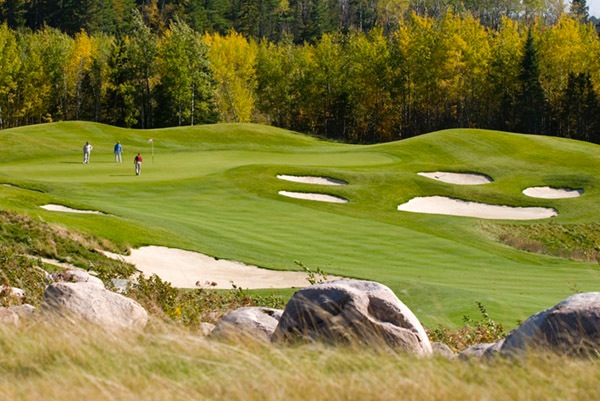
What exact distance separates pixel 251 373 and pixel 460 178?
133 ft

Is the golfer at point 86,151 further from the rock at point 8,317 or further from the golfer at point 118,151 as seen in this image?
the rock at point 8,317

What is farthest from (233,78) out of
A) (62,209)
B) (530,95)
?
(62,209)

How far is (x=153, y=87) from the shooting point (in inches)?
3654

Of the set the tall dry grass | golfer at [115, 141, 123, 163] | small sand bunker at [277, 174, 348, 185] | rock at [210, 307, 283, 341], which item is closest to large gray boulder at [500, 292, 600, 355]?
the tall dry grass

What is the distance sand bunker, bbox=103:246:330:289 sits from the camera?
21938 millimetres

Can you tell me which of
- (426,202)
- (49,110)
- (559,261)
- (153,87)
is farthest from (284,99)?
(559,261)

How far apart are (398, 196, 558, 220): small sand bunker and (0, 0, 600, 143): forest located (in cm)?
5224

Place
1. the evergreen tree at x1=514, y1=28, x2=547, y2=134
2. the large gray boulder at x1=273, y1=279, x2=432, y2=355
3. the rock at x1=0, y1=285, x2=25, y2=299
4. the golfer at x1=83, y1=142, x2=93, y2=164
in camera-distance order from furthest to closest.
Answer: the evergreen tree at x1=514, y1=28, x2=547, y2=134 < the golfer at x1=83, y1=142, x2=93, y2=164 < the rock at x1=0, y1=285, x2=25, y2=299 < the large gray boulder at x1=273, y1=279, x2=432, y2=355

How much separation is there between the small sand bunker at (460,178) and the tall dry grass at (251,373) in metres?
38.5

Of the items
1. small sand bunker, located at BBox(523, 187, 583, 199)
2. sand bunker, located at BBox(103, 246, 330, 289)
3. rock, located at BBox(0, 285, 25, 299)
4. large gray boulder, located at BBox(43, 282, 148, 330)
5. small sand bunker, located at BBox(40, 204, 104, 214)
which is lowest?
sand bunker, located at BBox(103, 246, 330, 289)

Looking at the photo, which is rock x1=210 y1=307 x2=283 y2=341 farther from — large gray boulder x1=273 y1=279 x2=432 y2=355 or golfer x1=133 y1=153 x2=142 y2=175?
golfer x1=133 y1=153 x2=142 y2=175

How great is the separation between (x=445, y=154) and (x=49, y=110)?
2410 inches

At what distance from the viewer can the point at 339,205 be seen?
35750 millimetres

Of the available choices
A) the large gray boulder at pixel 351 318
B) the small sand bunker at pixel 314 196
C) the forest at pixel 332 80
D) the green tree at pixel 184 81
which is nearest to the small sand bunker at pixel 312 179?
the small sand bunker at pixel 314 196
